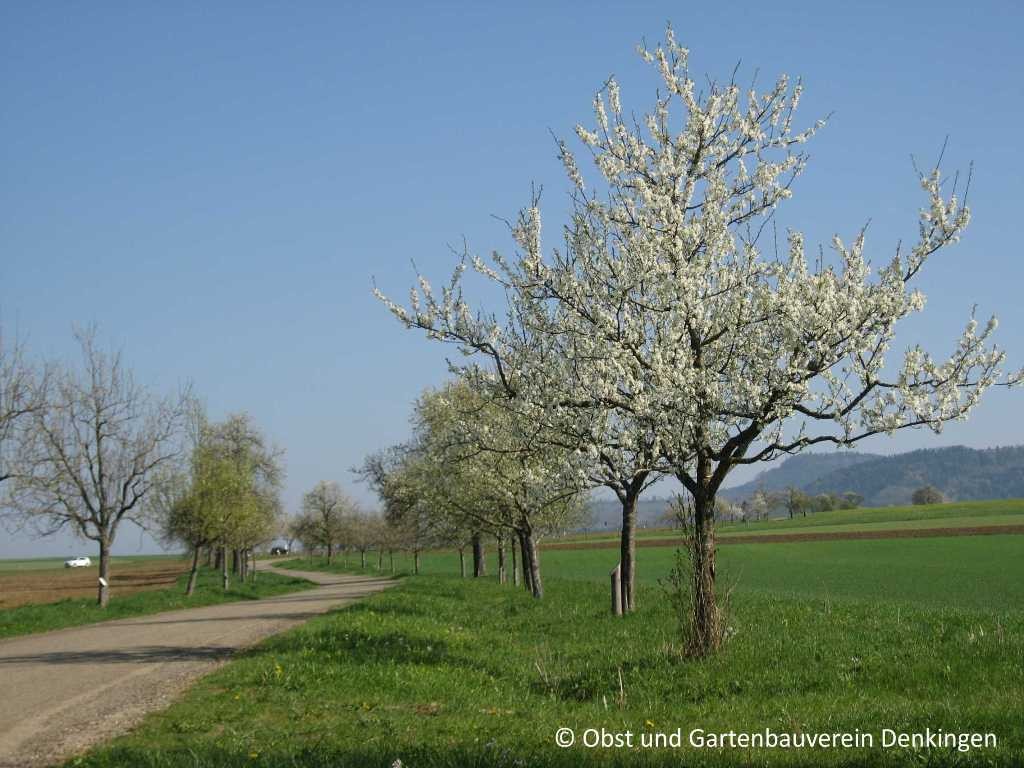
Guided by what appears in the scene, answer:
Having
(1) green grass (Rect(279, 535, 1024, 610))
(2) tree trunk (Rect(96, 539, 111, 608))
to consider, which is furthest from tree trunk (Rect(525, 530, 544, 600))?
(2) tree trunk (Rect(96, 539, 111, 608))

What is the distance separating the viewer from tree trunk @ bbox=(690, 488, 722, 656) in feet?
44.6

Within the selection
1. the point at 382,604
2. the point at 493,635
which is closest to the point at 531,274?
the point at 493,635

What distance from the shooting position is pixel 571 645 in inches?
683

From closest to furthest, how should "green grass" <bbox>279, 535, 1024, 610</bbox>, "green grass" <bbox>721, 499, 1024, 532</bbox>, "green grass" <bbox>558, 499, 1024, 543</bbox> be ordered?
"green grass" <bbox>279, 535, 1024, 610</bbox>, "green grass" <bbox>558, 499, 1024, 543</bbox>, "green grass" <bbox>721, 499, 1024, 532</bbox>

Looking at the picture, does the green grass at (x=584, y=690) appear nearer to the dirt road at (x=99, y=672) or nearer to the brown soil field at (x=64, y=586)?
the dirt road at (x=99, y=672)

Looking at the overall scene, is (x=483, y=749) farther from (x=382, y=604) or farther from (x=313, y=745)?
(x=382, y=604)

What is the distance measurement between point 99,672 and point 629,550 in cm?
1322

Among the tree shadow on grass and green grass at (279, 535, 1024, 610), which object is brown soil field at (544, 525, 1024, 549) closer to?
green grass at (279, 535, 1024, 610)

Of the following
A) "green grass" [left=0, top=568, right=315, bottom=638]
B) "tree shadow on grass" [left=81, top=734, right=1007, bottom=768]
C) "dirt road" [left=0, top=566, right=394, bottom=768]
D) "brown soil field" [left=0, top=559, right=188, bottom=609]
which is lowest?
"brown soil field" [left=0, top=559, right=188, bottom=609]

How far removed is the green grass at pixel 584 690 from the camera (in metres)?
8.51

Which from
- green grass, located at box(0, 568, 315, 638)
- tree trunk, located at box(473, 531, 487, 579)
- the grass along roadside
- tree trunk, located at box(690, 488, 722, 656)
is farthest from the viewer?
tree trunk, located at box(473, 531, 487, 579)

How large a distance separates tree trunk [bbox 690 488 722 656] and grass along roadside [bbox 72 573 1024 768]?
20.2 inches

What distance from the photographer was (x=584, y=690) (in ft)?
42.1

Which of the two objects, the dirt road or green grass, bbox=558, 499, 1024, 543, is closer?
the dirt road
